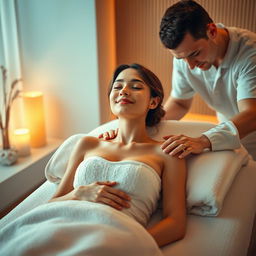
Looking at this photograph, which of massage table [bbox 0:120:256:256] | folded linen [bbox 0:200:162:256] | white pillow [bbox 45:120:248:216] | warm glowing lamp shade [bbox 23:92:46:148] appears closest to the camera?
folded linen [bbox 0:200:162:256]

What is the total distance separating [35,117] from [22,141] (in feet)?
0.68

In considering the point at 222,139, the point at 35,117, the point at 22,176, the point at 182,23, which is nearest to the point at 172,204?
the point at 222,139

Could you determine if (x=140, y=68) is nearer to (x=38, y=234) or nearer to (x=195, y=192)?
(x=195, y=192)

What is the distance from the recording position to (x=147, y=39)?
2494mm

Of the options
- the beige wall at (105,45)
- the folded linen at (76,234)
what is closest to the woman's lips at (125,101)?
the folded linen at (76,234)

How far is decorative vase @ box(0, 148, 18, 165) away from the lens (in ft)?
7.64

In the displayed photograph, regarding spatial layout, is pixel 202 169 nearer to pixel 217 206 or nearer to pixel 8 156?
pixel 217 206

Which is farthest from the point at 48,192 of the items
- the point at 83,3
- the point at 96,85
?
the point at 83,3

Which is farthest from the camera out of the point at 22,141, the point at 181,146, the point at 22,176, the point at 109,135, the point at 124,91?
the point at 22,141

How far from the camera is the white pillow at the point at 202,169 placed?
1392mm

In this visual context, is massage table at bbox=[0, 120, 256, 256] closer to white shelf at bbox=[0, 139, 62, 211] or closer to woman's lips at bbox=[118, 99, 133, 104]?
woman's lips at bbox=[118, 99, 133, 104]

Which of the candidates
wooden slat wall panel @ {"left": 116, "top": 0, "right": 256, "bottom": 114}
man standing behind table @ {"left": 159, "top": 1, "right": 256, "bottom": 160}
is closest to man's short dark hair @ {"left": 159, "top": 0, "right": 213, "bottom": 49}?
man standing behind table @ {"left": 159, "top": 1, "right": 256, "bottom": 160}

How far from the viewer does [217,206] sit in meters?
1.37

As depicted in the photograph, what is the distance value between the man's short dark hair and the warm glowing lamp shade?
1196 millimetres
